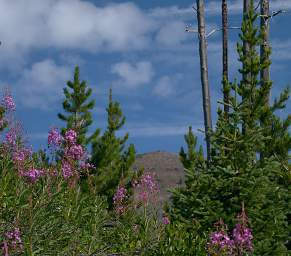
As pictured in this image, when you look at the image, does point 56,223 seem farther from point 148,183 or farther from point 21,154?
point 148,183

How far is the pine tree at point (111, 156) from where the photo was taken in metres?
24.5

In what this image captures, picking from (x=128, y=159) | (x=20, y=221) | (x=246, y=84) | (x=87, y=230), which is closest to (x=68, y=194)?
(x=87, y=230)

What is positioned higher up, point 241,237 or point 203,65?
point 203,65

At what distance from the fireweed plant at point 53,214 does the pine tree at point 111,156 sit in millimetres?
14249

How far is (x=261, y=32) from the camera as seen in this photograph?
639 inches

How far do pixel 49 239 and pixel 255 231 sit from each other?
17.8 ft

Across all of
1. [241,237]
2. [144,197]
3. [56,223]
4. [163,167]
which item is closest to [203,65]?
[144,197]

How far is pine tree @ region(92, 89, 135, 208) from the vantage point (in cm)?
2452

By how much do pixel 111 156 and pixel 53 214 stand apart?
1742 cm

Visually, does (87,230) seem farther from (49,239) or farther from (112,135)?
(112,135)

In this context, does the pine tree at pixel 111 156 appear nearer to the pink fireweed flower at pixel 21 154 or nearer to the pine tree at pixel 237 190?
the pine tree at pixel 237 190

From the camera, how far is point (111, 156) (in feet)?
82.7

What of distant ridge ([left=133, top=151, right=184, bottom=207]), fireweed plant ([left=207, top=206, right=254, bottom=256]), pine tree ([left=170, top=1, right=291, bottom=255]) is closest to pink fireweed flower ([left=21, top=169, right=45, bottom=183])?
fireweed plant ([left=207, top=206, right=254, bottom=256])

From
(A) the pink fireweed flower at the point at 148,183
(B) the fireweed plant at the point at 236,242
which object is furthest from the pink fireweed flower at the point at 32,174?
(A) the pink fireweed flower at the point at 148,183
